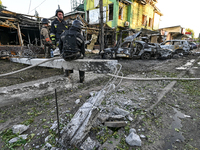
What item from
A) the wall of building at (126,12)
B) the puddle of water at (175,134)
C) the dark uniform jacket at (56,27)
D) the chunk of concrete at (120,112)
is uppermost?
the wall of building at (126,12)

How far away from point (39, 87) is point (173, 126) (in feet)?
Result: 10.7

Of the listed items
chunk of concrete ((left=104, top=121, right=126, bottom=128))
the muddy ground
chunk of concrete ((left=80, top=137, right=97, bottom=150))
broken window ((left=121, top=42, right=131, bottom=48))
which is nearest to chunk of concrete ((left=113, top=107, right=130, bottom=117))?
the muddy ground

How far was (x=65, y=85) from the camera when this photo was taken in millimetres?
3574

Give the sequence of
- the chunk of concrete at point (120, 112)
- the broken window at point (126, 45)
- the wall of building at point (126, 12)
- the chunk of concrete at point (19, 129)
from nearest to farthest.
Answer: the chunk of concrete at point (19, 129), the chunk of concrete at point (120, 112), the broken window at point (126, 45), the wall of building at point (126, 12)

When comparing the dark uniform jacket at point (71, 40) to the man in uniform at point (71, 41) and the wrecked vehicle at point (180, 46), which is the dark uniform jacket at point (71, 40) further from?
the wrecked vehicle at point (180, 46)

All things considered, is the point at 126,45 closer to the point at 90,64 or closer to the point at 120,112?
the point at 90,64

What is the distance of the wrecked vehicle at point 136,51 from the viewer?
8.90m

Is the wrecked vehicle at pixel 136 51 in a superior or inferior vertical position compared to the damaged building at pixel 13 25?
inferior

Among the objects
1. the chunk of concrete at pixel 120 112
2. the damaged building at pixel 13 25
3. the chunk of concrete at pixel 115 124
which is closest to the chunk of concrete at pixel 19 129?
the chunk of concrete at pixel 115 124

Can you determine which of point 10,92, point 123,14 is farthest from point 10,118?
point 123,14

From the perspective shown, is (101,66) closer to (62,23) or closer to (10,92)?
(10,92)

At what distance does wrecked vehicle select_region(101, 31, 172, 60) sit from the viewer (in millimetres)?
8898

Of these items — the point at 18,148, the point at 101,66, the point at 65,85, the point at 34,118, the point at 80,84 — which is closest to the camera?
the point at 18,148

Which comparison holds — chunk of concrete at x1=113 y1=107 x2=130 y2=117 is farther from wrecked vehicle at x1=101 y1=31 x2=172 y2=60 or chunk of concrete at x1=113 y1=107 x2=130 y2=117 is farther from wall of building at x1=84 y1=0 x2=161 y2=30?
wall of building at x1=84 y1=0 x2=161 y2=30
